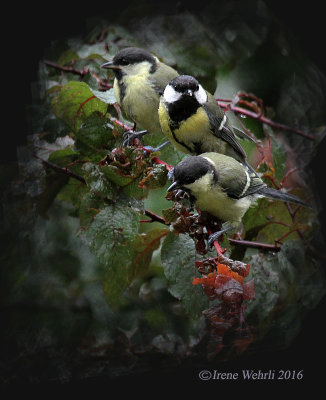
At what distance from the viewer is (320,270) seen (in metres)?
1.79

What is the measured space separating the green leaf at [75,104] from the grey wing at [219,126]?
0.99 ft

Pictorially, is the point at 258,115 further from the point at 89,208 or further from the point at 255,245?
the point at 89,208

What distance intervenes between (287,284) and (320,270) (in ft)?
0.40

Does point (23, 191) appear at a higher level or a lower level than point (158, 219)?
lower

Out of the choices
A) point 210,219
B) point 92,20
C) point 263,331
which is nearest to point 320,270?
point 263,331

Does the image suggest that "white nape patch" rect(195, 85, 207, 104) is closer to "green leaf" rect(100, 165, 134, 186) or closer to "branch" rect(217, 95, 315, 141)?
"branch" rect(217, 95, 315, 141)

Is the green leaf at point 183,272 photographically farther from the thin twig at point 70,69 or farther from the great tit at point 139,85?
the thin twig at point 70,69

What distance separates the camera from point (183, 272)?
50.3 inches

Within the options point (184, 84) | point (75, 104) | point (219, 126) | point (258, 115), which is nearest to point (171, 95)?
point (184, 84)

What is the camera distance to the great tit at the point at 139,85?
1.56 meters

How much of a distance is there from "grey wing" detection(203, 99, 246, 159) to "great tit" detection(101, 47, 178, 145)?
180 millimetres

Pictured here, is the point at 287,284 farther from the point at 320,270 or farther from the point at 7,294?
the point at 7,294

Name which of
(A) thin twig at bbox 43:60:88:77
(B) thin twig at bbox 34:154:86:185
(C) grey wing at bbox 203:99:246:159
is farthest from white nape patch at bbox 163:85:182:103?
(A) thin twig at bbox 43:60:88:77

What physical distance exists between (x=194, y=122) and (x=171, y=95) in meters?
0.10
